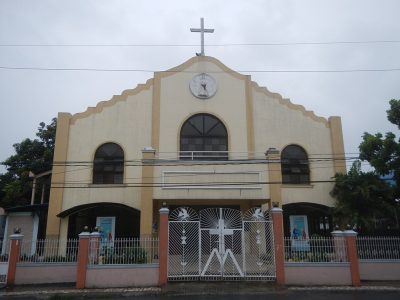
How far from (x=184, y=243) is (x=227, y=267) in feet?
5.70

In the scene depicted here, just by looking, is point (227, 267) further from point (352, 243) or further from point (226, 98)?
point (226, 98)

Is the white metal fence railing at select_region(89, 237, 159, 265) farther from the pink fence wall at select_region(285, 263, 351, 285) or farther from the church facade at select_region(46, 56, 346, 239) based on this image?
the pink fence wall at select_region(285, 263, 351, 285)

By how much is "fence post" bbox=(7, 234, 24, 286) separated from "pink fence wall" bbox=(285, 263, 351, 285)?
30.9 feet

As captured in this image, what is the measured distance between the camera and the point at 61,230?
17.2 metres

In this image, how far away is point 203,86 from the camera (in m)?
18.9

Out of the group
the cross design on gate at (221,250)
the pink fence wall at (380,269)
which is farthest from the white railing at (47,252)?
the pink fence wall at (380,269)

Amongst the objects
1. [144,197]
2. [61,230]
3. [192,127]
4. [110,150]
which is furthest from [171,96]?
[61,230]

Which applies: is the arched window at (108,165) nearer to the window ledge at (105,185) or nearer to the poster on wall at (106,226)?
the window ledge at (105,185)

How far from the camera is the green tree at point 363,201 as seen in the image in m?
15.5

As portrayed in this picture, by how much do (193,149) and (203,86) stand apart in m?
3.28

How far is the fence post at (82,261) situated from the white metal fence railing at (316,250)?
677cm

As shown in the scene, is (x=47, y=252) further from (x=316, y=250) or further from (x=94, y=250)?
(x=316, y=250)

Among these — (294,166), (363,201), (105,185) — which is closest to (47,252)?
(105,185)

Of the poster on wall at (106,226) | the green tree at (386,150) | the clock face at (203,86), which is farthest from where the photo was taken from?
the clock face at (203,86)
